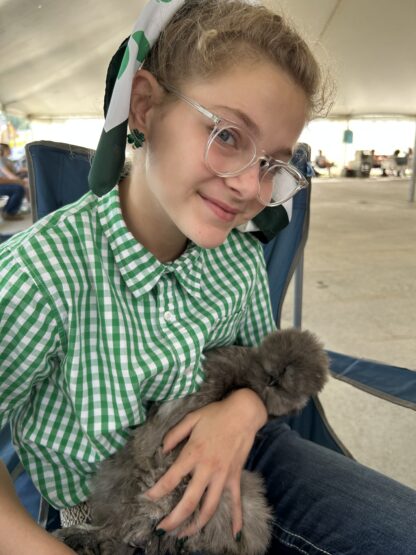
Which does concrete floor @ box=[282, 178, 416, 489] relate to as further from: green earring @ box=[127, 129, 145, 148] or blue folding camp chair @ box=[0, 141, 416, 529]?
green earring @ box=[127, 129, 145, 148]

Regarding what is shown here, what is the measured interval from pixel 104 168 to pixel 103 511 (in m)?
0.46

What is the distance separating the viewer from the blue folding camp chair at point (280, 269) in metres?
0.87

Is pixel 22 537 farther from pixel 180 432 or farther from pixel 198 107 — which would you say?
pixel 198 107

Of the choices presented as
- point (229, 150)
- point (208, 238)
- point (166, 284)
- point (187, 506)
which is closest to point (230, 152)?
point (229, 150)

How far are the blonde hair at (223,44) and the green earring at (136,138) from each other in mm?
78

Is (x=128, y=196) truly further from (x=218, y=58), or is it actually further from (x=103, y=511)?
(x=103, y=511)

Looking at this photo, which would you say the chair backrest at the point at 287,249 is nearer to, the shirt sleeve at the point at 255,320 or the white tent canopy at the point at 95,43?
the shirt sleeve at the point at 255,320

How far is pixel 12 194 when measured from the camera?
405 centimetres

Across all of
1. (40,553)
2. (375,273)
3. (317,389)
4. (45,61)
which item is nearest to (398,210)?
(375,273)

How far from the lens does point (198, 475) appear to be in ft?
2.06

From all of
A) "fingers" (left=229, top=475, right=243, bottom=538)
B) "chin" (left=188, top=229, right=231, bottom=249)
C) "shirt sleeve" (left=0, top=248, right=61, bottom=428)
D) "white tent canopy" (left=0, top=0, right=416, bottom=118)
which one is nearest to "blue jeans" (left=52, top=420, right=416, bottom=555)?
"fingers" (left=229, top=475, right=243, bottom=538)

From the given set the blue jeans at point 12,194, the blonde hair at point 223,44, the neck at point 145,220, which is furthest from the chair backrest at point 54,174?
the blue jeans at point 12,194

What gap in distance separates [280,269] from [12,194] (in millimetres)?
3427

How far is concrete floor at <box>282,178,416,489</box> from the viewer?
1.42m
